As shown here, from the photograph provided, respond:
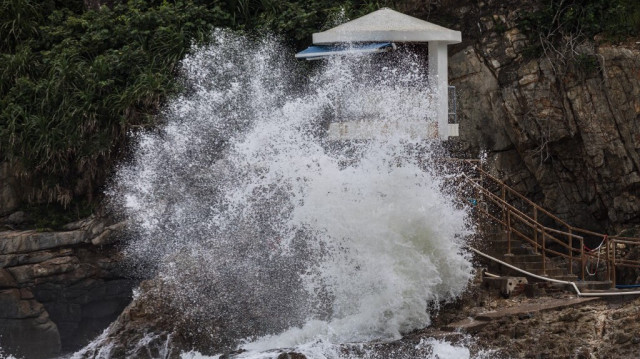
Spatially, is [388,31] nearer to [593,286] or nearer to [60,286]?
[593,286]

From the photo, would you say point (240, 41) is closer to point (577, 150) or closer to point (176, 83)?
point (176, 83)

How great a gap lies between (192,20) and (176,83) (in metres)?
1.74

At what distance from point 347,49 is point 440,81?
1.53 meters

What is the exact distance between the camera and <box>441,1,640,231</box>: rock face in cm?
2112

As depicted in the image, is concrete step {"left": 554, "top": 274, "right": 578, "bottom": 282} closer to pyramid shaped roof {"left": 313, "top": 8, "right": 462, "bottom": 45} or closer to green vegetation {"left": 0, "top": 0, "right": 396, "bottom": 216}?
pyramid shaped roof {"left": 313, "top": 8, "right": 462, "bottom": 45}

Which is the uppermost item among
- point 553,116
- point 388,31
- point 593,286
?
point 388,31

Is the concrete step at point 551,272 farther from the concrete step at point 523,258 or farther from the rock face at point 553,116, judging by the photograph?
the rock face at point 553,116

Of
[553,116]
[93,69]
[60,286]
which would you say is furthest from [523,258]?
[93,69]

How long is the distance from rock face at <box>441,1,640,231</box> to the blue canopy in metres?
3.05

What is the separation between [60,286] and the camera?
21641 millimetres

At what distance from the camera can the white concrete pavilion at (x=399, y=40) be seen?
1958cm

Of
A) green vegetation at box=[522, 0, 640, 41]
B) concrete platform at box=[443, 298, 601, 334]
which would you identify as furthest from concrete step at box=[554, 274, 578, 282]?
A: green vegetation at box=[522, 0, 640, 41]

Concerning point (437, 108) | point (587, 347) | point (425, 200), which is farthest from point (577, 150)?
point (587, 347)

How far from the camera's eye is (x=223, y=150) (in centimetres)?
2212
